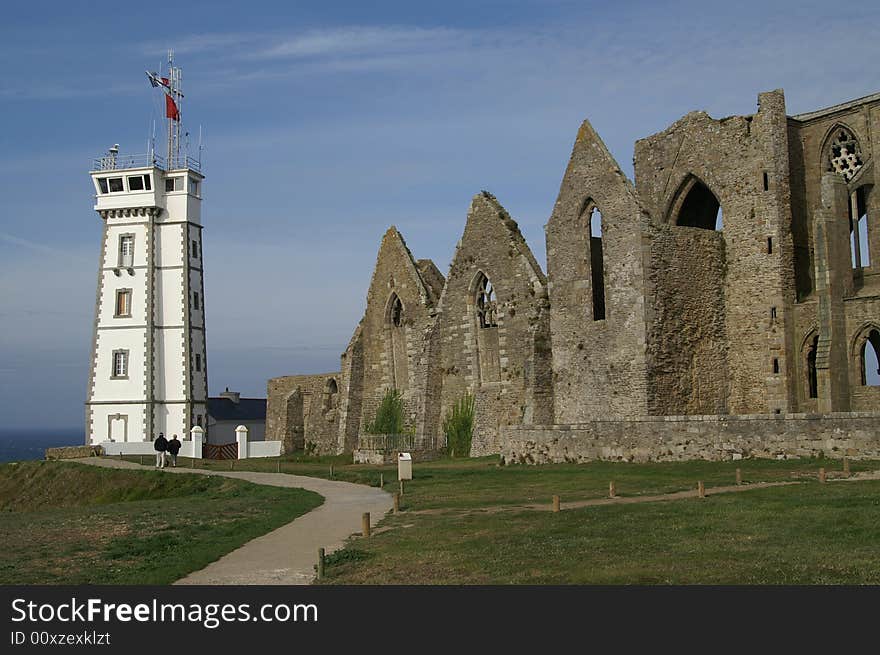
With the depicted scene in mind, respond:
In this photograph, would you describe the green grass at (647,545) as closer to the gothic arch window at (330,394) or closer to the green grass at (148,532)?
the green grass at (148,532)

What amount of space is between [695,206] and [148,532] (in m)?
24.9

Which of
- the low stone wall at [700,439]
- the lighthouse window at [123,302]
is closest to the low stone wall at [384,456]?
the low stone wall at [700,439]

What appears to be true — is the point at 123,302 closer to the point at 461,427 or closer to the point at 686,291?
the point at 461,427

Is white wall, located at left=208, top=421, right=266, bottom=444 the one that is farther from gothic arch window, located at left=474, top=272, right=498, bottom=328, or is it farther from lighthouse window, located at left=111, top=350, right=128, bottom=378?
gothic arch window, located at left=474, top=272, right=498, bottom=328

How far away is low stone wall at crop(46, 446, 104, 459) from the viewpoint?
47094 mm

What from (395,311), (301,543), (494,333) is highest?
(395,311)

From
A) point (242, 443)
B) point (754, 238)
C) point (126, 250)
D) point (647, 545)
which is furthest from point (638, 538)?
point (126, 250)

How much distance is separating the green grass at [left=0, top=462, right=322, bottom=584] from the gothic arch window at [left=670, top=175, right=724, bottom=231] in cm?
1784

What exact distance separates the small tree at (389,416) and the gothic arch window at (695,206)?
14.3 metres

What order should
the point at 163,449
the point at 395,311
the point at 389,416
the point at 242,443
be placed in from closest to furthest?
the point at 163,449
the point at 389,416
the point at 395,311
the point at 242,443

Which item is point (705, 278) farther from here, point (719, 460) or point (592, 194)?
point (719, 460)

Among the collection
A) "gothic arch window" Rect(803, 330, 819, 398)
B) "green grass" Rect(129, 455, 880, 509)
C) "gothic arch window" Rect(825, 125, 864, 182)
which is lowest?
"green grass" Rect(129, 455, 880, 509)

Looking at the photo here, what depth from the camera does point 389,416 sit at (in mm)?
43719

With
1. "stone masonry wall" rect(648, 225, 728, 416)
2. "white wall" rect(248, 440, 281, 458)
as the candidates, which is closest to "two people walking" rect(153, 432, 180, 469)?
"white wall" rect(248, 440, 281, 458)
